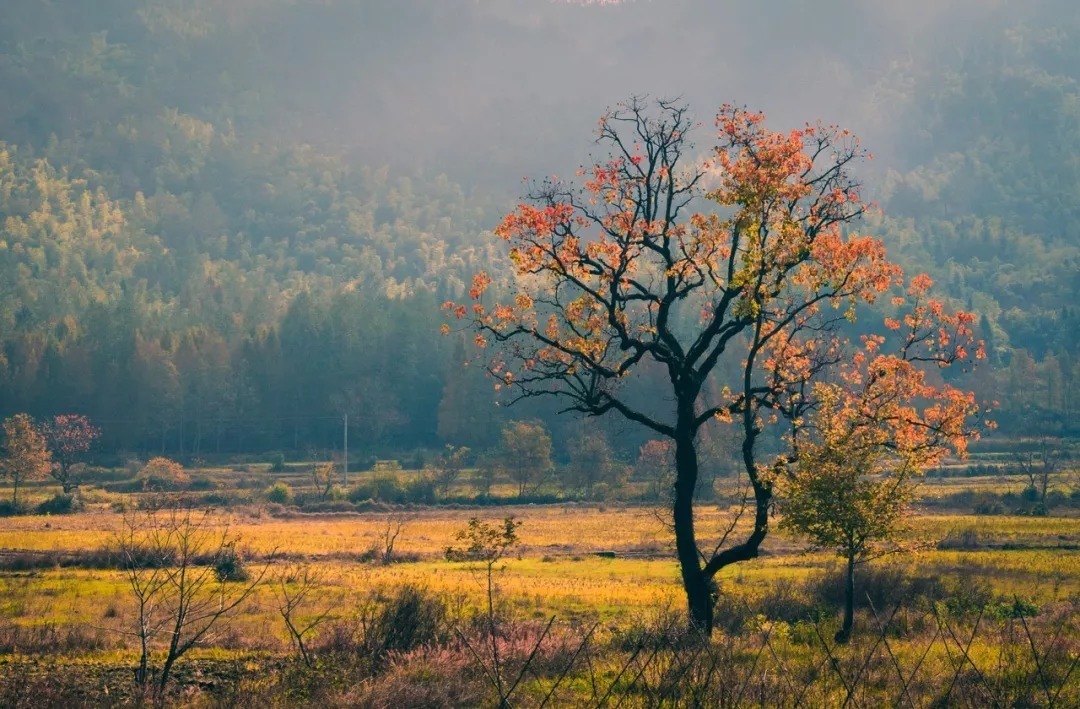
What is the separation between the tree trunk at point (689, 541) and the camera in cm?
3055

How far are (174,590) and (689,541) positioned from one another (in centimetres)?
1895

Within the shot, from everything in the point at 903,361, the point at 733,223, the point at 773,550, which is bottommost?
the point at 773,550

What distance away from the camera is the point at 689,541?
31016 mm

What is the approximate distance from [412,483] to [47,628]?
83.7 m

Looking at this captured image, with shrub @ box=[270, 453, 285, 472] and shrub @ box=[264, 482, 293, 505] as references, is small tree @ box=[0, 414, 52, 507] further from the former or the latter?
shrub @ box=[270, 453, 285, 472]

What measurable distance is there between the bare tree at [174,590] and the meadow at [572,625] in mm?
645

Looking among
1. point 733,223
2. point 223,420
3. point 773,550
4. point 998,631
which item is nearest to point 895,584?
point 998,631

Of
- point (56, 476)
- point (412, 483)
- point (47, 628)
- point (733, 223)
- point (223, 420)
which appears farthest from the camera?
point (223, 420)

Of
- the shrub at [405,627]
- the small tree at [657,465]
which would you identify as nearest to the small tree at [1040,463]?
the small tree at [657,465]

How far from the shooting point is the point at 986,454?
145 meters

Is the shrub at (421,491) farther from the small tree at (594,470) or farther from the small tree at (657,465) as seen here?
the small tree at (657,465)

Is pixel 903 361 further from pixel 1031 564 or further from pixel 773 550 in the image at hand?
pixel 773 550

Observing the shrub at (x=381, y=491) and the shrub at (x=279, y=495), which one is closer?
the shrub at (x=279, y=495)

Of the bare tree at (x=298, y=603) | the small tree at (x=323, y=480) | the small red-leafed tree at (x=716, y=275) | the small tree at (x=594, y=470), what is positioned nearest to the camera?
the bare tree at (x=298, y=603)
